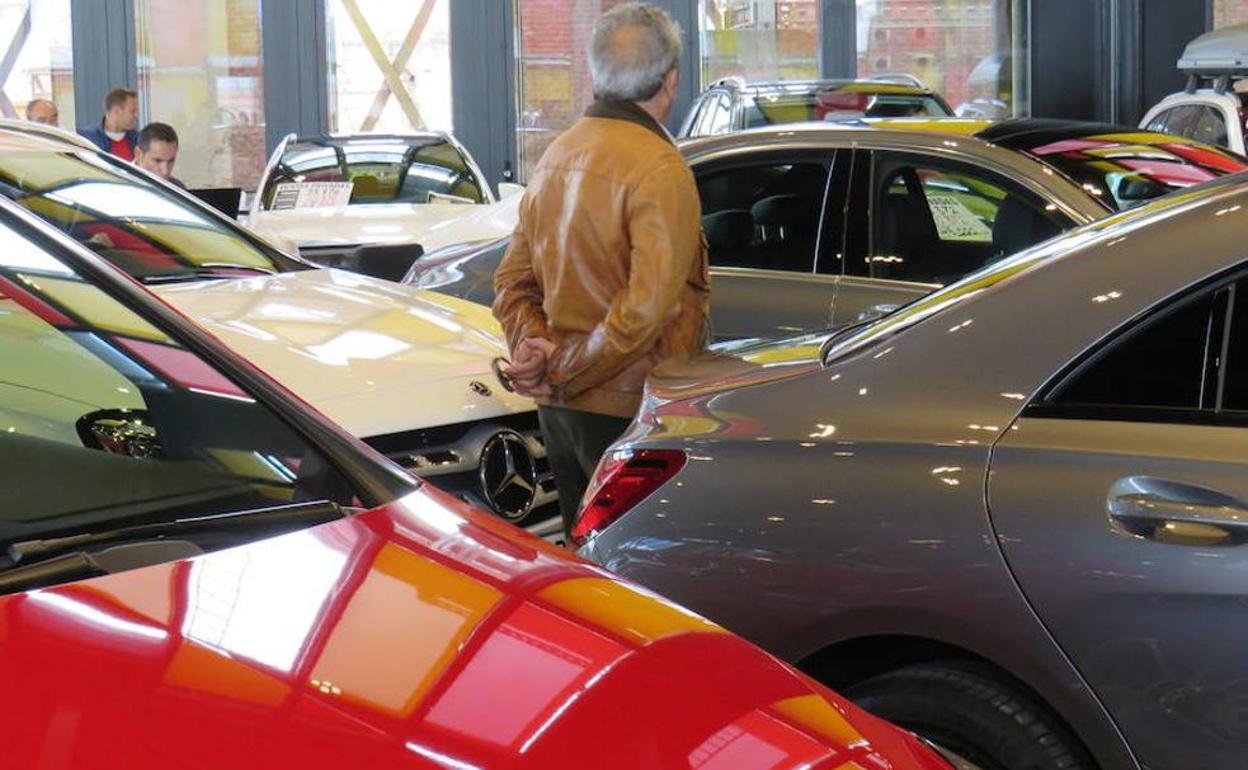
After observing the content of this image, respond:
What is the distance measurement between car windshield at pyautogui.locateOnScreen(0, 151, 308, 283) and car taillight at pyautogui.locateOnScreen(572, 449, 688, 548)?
8.48 feet

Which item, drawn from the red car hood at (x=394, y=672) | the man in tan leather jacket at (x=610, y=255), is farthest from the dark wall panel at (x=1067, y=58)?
the red car hood at (x=394, y=672)

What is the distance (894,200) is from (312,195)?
7.46 m

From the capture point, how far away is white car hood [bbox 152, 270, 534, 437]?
4.98m

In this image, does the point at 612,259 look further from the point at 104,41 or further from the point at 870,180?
the point at 104,41

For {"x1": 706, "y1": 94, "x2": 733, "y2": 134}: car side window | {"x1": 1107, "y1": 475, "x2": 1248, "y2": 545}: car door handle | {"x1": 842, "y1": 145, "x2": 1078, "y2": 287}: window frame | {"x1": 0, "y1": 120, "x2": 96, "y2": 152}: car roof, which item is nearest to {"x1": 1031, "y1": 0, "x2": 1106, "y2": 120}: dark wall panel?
{"x1": 706, "y1": 94, "x2": 733, "y2": 134}: car side window

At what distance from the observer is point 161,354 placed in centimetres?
300

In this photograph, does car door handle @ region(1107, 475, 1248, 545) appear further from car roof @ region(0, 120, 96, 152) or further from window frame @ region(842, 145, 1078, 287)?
car roof @ region(0, 120, 96, 152)

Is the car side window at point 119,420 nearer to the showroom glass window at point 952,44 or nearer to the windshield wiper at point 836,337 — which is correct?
the windshield wiper at point 836,337

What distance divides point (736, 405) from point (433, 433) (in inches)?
62.0

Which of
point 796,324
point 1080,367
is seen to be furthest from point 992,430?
point 796,324

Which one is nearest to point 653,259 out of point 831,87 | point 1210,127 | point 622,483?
point 622,483

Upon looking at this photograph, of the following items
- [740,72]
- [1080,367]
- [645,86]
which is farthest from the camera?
[740,72]

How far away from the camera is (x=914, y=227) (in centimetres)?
645

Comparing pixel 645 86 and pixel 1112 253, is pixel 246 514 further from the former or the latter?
pixel 645 86
